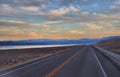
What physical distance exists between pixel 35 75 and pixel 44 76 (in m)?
0.77

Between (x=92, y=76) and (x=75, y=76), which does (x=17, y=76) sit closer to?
(x=75, y=76)

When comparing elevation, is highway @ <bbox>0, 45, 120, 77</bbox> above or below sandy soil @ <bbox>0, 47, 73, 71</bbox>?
below

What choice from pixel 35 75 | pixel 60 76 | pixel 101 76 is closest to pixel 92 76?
pixel 101 76

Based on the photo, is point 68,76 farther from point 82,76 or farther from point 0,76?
point 0,76

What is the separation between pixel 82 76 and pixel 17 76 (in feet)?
13.3

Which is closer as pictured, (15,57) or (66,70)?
(66,70)

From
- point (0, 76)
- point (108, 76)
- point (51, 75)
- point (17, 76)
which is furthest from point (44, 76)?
point (108, 76)

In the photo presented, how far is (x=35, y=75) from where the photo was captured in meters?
16.4

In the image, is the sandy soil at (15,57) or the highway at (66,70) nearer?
the highway at (66,70)

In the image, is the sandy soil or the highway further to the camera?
the sandy soil

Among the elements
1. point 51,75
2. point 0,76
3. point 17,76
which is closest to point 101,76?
point 51,75

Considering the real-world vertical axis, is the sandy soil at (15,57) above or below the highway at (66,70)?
above

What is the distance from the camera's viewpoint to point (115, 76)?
16844 mm

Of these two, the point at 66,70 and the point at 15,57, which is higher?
the point at 15,57
